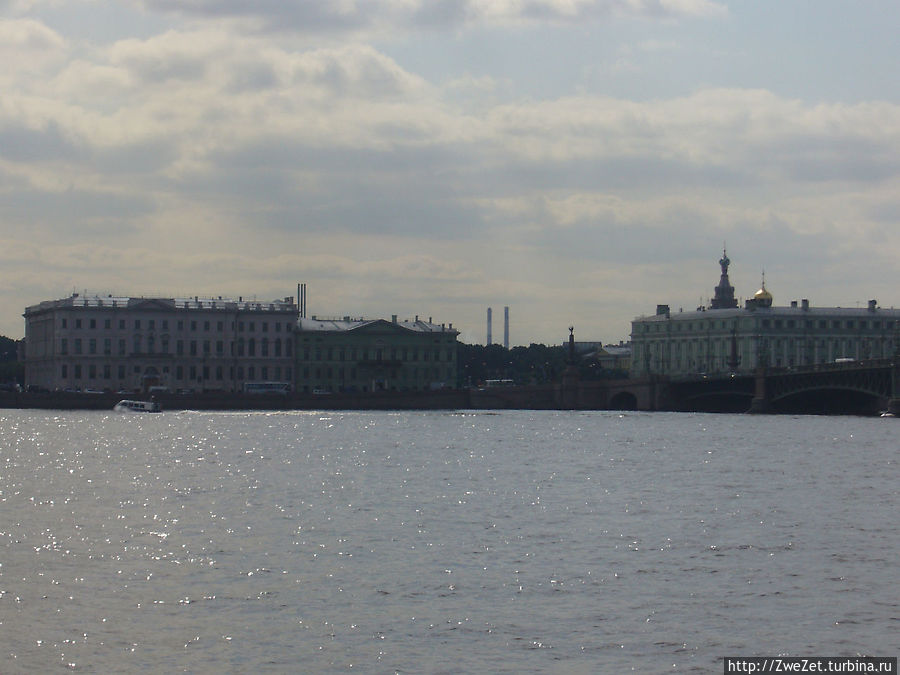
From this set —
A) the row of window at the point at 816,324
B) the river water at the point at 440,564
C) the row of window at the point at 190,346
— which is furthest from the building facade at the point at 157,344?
the river water at the point at 440,564

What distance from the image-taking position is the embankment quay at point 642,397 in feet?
345

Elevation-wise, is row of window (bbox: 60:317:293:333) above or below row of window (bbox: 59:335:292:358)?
above

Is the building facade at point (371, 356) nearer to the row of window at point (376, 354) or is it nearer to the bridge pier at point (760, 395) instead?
the row of window at point (376, 354)

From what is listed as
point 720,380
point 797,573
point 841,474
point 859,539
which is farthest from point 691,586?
point 720,380

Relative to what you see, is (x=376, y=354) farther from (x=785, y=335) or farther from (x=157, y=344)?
(x=785, y=335)

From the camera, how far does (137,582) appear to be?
86.3 ft

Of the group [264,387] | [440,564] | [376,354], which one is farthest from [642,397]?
[440,564]

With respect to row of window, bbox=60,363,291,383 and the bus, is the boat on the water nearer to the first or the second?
the bus

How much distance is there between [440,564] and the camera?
28.8m

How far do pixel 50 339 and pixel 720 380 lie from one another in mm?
59888

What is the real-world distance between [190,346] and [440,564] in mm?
118685

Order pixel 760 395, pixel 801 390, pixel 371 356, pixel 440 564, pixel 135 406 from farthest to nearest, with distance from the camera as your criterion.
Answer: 1. pixel 371 356
2. pixel 135 406
3. pixel 760 395
4. pixel 801 390
5. pixel 440 564

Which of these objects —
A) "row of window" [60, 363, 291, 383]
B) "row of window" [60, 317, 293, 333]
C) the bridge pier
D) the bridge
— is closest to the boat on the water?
"row of window" [60, 363, 291, 383]

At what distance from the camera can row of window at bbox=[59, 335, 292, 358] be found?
141m
